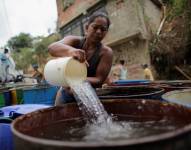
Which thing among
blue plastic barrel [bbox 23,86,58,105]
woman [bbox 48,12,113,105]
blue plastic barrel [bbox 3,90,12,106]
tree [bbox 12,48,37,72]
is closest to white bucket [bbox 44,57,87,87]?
woman [bbox 48,12,113,105]

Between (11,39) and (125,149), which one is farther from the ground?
(11,39)

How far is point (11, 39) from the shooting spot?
37.6m

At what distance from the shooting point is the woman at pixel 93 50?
2.34 metres

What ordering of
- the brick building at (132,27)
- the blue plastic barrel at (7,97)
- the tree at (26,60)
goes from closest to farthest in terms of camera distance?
the blue plastic barrel at (7,97) → the brick building at (132,27) → the tree at (26,60)

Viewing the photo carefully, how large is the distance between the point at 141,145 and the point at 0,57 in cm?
662

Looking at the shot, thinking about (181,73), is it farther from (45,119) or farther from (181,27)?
(45,119)

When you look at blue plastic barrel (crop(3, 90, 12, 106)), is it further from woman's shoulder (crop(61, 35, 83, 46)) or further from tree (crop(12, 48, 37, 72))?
tree (crop(12, 48, 37, 72))

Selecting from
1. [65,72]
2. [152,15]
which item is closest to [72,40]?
[65,72]

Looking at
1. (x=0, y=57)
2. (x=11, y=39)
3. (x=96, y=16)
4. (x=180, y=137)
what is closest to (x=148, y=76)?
(x=0, y=57)

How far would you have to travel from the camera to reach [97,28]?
234 cm

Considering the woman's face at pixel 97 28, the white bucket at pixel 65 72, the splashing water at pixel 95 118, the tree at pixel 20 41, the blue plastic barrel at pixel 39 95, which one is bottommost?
the blue plastic barrel at pixel 39 95

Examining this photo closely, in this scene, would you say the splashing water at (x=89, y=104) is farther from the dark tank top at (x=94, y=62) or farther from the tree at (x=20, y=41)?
the tree at (x=20, y=41)

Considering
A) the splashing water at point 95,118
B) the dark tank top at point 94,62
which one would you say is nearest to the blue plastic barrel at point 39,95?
the dark tank top at point 94,62

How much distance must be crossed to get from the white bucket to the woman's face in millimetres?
395
